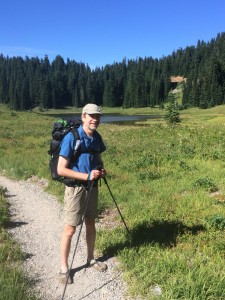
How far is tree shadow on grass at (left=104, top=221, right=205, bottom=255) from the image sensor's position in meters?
6.97

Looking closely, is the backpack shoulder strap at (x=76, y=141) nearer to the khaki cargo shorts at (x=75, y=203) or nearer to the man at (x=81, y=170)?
the man at (x=81, y=170)

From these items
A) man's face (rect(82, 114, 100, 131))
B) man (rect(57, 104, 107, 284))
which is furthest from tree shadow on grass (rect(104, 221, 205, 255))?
man's face (rect(82, 114, 100, 131))

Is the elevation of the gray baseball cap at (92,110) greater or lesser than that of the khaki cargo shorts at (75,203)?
greater

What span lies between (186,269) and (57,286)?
216cm

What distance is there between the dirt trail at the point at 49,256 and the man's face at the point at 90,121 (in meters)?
2.61

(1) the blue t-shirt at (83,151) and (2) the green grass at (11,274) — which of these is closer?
(2) the green grass at (11,274)

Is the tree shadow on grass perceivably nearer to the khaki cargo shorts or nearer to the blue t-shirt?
the khaki cargo shorts

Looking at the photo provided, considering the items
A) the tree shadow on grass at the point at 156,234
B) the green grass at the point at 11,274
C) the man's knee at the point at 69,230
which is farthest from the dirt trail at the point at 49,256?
the man's knee at the point at 69,230

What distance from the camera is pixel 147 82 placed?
7205 inches

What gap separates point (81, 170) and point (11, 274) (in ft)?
6.52

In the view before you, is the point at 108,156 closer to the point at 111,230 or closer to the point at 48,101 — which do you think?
the point at 111,230

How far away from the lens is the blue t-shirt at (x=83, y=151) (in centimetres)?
552

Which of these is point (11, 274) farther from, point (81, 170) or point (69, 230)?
point (81, 170)

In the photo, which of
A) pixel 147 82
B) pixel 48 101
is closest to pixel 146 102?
pixel 147 82
